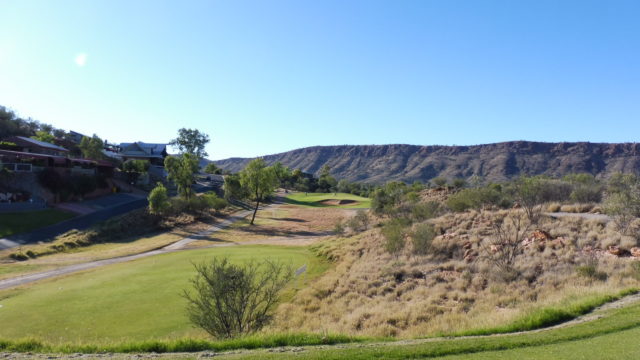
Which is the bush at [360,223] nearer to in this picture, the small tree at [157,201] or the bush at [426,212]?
the bush at [426,212]

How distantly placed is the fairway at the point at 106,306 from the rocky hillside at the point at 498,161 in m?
115

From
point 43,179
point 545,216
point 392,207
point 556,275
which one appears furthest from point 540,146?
point 43,179

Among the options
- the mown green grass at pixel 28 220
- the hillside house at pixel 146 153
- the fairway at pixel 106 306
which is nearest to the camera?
the fairway at pixel 106 306

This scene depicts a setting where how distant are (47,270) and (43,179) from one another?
101ft

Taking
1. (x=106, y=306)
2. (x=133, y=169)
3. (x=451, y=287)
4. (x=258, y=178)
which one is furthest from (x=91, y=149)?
(x=451, y=287)

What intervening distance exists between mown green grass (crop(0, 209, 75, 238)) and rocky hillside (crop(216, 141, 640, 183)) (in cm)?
11350

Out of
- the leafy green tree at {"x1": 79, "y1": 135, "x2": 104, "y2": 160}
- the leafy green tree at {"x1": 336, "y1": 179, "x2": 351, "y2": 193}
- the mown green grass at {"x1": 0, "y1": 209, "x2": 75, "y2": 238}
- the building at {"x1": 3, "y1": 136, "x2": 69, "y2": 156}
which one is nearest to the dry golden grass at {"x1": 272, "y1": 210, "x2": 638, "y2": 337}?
the mown green grass at {"x1": 0, "y1": 209, "x2": 75, "y2": 238}

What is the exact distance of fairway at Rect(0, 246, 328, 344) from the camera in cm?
1433

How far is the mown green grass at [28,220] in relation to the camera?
38750 millimetres

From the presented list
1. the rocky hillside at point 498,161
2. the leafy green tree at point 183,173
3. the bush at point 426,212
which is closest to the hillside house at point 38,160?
the leafy green tree at point 183,173

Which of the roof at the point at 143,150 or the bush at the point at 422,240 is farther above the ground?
the roof at the point at 143,150

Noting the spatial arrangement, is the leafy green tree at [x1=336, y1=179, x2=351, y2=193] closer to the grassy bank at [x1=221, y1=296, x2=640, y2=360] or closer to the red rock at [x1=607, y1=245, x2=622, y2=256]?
the red rock at [x1=607, y1=245, x2=622, y2=256]

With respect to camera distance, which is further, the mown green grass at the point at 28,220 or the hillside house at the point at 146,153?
the hillside house at the point at 146,153

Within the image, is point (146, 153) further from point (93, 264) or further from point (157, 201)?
point (93, 264)
